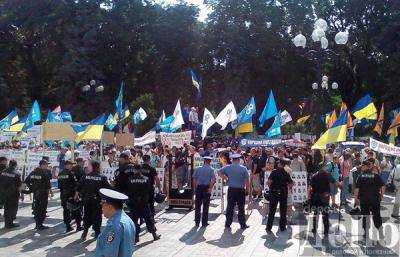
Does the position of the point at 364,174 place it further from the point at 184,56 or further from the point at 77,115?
the point at 184,56

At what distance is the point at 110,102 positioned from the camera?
39625 millimetres

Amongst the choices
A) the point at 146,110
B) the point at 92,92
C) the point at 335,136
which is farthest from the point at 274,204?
the point at 146,110

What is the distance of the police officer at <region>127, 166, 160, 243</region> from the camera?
1132cm

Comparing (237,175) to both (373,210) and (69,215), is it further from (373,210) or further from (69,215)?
(69,215)

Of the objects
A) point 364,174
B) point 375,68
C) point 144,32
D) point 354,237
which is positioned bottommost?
point 354,237

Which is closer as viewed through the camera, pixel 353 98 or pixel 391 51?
pixel 391 51

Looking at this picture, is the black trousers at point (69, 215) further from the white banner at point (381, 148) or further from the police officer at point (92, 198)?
the white banner at point (381, 148)

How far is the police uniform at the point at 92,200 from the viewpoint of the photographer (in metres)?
11.7

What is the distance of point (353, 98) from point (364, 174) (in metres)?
37.0

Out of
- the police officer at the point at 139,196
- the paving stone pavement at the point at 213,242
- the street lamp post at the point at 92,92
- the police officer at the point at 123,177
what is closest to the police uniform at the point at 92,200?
the paving stone pavement at the point at 213,242

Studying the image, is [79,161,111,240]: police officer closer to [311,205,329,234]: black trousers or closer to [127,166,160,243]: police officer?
[127,166,160,243]: police officer

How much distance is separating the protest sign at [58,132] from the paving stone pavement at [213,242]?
3.01 m

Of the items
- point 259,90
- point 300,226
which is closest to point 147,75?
point 259,90

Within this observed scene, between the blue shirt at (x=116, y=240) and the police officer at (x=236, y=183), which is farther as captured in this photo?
the police officer at (x=236, y=183)
